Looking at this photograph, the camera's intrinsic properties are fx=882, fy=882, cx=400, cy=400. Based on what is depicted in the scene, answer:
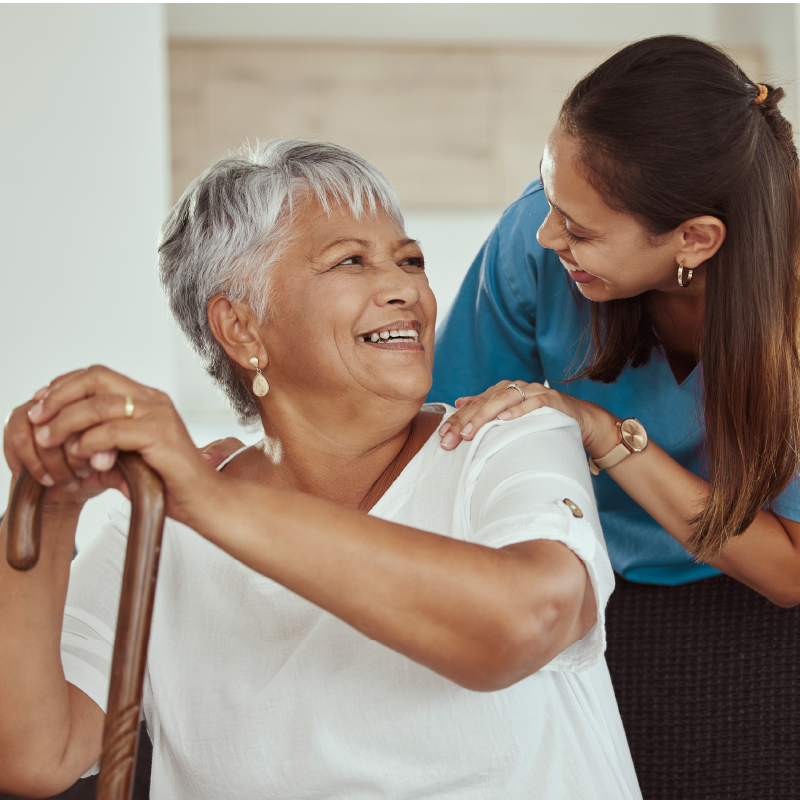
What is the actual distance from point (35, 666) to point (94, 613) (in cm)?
16

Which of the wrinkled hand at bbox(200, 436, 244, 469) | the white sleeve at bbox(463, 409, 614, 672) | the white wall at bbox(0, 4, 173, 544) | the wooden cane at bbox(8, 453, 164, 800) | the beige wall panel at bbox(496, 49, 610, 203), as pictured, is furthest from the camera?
the beige wall panel at bbox(496, 49, 610, 203)

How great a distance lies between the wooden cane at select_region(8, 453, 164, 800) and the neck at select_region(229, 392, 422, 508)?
57cm

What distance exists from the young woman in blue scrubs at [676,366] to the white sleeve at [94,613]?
530 mm

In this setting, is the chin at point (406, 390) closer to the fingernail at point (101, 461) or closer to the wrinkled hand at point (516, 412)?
the wrinkled hand at point (516, 412)

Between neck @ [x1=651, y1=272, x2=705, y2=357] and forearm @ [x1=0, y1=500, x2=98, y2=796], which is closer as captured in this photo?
forearm @ [x1=0, y1=500, x2=98, y2=796]

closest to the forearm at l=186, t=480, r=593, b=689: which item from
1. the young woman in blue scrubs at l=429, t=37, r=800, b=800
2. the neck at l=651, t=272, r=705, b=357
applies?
the young woman in blue scrubs at l=429, t=37, r=800, b=800

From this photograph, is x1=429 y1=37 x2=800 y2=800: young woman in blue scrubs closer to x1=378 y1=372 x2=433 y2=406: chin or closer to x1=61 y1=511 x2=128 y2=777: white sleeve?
x1=378 y1=372 x2=433 y2=406: chin

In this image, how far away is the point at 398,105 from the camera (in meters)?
Result: 4.27

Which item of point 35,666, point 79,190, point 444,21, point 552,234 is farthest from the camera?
point 444,21

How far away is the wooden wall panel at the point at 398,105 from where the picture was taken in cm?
417

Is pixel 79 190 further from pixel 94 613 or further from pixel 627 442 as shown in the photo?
pixel 627 442

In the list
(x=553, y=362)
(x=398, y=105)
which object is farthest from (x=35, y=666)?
(x=398, y=105)

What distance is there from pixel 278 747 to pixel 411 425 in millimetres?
520

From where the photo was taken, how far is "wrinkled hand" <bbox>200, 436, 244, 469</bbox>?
1.49 metres
